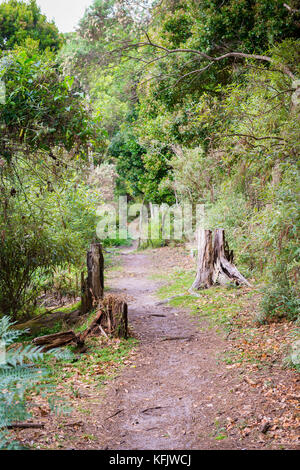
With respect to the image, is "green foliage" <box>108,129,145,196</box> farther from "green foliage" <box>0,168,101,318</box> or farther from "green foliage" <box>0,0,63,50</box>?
"green foliage" <box>0,168,101,318</box>

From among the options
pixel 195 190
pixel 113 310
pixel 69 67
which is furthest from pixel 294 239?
pixel 195 190

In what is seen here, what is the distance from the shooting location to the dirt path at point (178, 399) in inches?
150

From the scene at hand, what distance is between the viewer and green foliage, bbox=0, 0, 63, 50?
24000mm

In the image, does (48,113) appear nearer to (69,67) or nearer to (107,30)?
(69,67)

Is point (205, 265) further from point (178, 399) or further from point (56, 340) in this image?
point (178, 399)

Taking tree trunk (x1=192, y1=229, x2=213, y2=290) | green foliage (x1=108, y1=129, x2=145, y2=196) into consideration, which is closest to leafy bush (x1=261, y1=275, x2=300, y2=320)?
tree trunk (x1=192, y1=229, x2=213, y2=290)

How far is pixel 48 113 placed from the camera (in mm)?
5766

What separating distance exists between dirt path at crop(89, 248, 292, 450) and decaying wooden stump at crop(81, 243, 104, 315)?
1326mm
